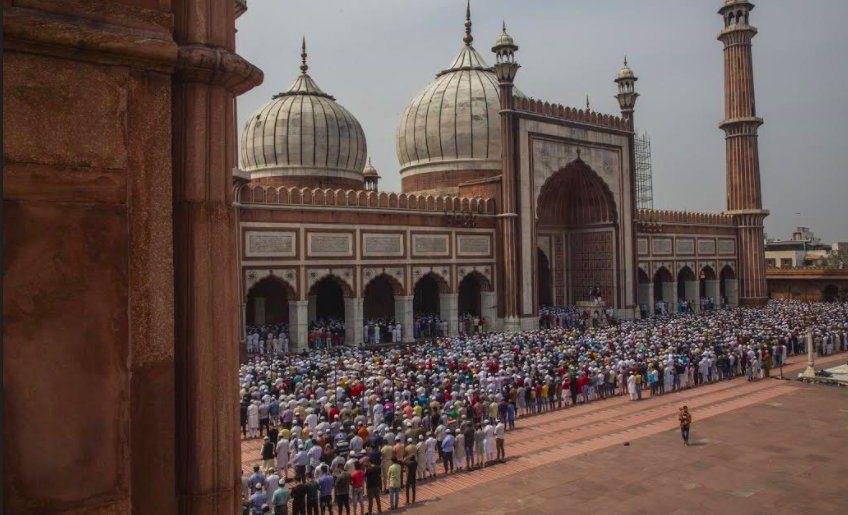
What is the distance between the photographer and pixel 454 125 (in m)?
30.2

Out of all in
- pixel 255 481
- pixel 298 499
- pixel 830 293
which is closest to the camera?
pixel 255 481

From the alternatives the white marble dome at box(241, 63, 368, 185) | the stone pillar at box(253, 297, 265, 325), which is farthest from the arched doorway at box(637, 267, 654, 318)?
the stone pillar at box(253, 297, 265, 325)

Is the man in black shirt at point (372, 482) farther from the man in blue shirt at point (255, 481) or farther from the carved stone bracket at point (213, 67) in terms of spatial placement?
the carved stone bracket at point (213, 67)

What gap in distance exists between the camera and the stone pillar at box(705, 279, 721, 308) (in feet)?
117

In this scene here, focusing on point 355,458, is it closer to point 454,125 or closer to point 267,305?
point 267,305

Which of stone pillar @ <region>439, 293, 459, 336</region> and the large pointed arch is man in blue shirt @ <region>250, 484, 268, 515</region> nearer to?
stone pillar @ <region>439, 293, 459, 336</region>

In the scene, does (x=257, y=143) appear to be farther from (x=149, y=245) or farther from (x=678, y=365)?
(x=149, y=245)

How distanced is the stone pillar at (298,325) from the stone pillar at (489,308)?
308 inches

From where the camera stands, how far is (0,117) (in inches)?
75.1

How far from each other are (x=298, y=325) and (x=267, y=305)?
3842 millimetres

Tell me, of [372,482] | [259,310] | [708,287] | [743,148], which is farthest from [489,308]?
[743,148]

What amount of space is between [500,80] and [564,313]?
10.2m

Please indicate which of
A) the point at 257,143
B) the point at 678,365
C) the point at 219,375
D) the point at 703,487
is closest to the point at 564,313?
the point at 678,365

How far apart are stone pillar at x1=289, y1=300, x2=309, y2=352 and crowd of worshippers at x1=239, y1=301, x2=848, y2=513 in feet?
3.69
